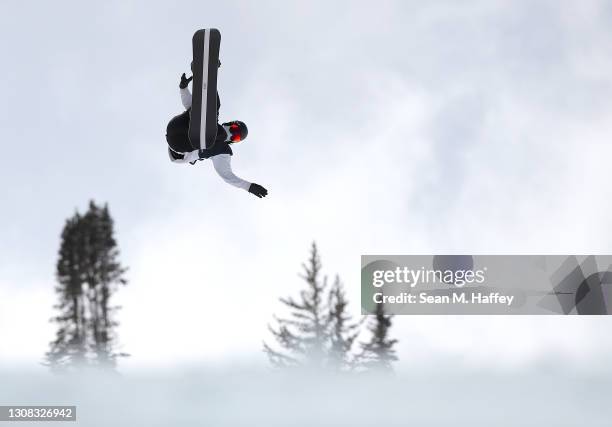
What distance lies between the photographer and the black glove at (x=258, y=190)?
11.4 m

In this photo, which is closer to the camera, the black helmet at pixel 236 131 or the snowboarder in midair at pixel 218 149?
the snowboarder in midair at pixel 218 149

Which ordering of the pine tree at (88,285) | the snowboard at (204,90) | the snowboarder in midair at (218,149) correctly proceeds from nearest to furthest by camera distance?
the snowboard at (204,90), the snowboarder in midair at (218,149), the pine tree at (88,285)

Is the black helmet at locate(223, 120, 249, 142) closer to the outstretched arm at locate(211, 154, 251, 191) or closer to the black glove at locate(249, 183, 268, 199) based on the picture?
the outstretched arm at locate(211, 154, 251, 191)

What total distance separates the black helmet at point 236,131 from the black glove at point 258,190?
760mm

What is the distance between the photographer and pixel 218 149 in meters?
11.4

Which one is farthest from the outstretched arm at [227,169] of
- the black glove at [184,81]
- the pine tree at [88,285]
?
the pine tree at [88,285]

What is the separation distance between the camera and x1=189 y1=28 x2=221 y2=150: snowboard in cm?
1098

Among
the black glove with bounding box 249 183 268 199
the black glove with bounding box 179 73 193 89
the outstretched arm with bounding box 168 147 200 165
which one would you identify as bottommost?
the black glove with bounding box 249 183 268 199

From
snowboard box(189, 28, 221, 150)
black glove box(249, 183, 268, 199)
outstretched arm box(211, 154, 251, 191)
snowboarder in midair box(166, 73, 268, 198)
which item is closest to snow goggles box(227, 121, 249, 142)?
snowboarder in midair box(166, 73, 268, 198)

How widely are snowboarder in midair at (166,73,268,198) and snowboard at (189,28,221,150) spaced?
8.4 inches

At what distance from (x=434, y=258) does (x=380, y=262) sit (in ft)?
8.25

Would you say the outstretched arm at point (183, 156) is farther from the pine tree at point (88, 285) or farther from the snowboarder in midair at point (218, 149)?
the pine tree at point (88, 285)

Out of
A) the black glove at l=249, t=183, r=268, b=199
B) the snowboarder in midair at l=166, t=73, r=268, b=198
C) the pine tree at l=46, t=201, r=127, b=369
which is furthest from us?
the pine tree at l=46, t=201, r=127, b=369

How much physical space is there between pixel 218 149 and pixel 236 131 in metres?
0.39
